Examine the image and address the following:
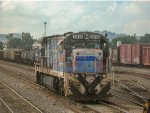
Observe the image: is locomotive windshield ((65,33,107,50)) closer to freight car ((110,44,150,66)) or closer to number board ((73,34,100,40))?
number board ((73,34,100,40))

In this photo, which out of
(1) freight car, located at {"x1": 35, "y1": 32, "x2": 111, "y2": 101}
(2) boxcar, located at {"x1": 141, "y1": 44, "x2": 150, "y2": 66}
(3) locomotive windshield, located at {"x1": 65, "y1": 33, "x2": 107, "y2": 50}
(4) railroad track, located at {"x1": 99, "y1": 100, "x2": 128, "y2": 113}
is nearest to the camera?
(4) railroad track, located at {"x1": 99, "y1": 100, "x2": 128, "y2": 113}

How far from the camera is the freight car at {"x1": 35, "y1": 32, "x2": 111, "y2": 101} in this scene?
1686 centimetres

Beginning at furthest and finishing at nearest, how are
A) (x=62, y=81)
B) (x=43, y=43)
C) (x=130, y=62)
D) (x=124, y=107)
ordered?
(x=130, y=62), (x=43, y=43), (x=62, y=81), (x=124, y=107)

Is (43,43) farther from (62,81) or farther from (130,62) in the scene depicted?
(130,62)

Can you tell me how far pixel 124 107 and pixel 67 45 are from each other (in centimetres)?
403

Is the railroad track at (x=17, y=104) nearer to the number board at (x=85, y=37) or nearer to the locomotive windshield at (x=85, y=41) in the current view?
the locomotive windshield at (x=85, y=41)

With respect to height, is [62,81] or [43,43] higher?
[43,43]

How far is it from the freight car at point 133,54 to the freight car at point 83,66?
28.4 m

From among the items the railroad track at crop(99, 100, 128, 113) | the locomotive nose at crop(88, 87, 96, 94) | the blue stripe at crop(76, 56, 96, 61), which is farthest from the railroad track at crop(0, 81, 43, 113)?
the railroad track at crop(99, 100, 128, 113)

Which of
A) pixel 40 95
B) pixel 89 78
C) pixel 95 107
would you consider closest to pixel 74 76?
pixel 89 78

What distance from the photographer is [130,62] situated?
51.2 meters

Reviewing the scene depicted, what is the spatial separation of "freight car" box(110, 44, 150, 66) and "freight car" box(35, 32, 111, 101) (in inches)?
1118

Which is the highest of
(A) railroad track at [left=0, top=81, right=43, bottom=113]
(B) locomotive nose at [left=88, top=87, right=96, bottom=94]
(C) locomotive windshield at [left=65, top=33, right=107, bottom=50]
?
(C) locomotive windshield at [left=65, top=33, right=107, bottom=50]

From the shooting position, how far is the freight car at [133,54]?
46.5 metres
